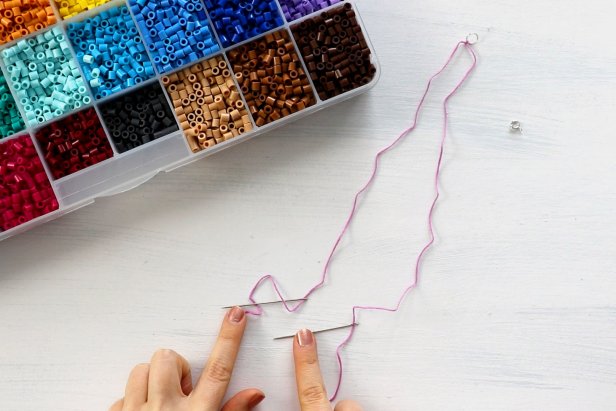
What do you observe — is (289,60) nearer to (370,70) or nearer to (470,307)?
(370,70)

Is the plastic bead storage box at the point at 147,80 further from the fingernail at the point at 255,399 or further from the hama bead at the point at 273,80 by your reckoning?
the fingernail at the point at 255,399

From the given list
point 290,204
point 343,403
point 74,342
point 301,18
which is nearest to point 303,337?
point 343,403

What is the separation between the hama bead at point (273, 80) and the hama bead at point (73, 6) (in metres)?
0.33

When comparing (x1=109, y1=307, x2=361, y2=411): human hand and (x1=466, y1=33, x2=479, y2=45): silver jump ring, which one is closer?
(x1=109, y1=307, x2=361, y2=411): human hand

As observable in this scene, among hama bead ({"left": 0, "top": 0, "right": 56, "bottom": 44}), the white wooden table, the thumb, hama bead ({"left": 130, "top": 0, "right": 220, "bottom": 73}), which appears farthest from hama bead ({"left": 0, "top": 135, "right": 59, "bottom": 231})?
the thumb

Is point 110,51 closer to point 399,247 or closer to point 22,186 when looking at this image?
point 22,186

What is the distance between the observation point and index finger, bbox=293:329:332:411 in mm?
1222

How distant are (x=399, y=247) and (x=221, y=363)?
0.50 m

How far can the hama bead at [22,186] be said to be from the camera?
1.21 m

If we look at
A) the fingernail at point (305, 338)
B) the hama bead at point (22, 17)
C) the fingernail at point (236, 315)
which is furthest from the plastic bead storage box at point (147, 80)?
the fingernail at point (305, 338)

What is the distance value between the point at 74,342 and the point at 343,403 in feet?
2.18

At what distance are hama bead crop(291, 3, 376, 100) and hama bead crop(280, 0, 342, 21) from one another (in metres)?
0.02

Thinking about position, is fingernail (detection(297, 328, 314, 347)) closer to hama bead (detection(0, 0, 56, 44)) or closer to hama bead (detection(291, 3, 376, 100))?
hama bead (detection(291, 3, 376, 100))

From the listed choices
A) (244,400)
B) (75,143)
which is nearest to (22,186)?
(75,143)
